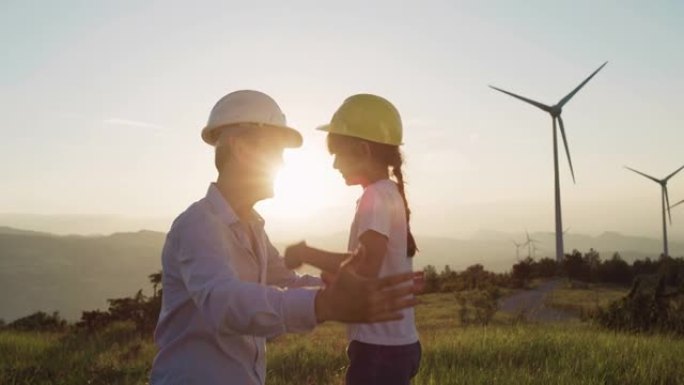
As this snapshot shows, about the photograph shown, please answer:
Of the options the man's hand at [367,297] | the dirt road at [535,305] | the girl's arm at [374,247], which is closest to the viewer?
the man's hand at [367,297]

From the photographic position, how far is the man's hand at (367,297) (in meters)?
2.41

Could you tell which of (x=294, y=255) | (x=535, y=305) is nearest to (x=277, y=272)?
(x=294, y=255)

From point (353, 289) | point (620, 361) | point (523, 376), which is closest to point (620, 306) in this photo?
point (620, 361)

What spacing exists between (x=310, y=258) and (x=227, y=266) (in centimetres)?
126

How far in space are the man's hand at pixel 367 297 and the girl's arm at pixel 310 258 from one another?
187 cm

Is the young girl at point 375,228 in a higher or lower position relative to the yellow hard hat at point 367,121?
lower

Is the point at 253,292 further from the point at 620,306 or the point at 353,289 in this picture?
the point at 620,306

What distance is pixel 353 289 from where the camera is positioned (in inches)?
95.3

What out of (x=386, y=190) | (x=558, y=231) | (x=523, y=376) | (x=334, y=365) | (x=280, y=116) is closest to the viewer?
(x=280, y=116)

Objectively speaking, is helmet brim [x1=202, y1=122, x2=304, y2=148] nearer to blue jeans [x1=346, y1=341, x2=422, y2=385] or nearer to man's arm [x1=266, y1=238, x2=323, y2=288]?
man's arm [x1=266, y1=238, x2=323, y2=288]

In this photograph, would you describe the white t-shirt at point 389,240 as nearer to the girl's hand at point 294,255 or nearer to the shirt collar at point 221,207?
the girl's hand at point 294,255

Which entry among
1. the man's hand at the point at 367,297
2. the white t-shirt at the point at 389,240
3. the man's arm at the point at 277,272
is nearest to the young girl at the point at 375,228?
the white t-shirt at the point at 389,240

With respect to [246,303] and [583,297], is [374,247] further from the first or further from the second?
[583,297]

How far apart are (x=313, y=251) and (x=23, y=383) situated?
259 inches
